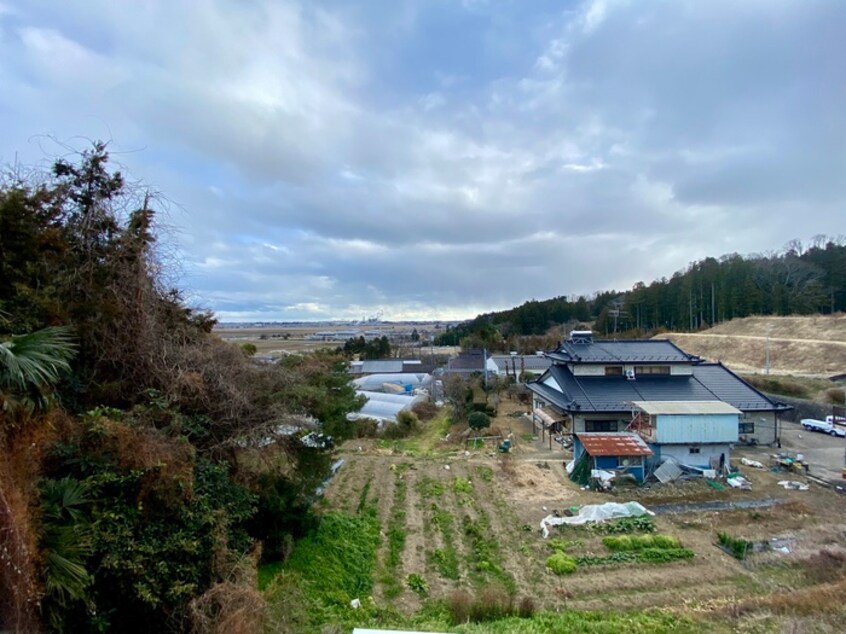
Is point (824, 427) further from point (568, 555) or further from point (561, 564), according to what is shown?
point (561, 564)

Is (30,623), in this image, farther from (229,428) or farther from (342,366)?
(342,366)

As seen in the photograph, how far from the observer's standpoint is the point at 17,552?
13.1 ft

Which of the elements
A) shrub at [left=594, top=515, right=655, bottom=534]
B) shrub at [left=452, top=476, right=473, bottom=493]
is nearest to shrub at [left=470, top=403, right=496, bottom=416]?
shrub at [left=452, top=476, right=473, bottom=493]

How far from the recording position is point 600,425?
18.9 m

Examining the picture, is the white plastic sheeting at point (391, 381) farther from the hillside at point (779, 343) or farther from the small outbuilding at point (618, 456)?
the hillside at point (779, 343)

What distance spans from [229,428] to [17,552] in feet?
12.7

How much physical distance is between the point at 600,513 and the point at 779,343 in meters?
39.6

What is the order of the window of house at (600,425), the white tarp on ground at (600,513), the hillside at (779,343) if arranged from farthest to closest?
the hillside at (779,343)
the window of house at (600,425)
the white tarp on ground at (600,513)

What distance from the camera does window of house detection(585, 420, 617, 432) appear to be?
743 inches

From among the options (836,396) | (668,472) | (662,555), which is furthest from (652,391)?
(836,396)

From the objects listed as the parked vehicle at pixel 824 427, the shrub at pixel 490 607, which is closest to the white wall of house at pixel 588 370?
the parked vehicle at pixel 824 427

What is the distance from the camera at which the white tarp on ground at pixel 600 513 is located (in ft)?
36.7

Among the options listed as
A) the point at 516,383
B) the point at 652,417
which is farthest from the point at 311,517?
the point at 516,383

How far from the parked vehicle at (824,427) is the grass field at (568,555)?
8.41 metres
